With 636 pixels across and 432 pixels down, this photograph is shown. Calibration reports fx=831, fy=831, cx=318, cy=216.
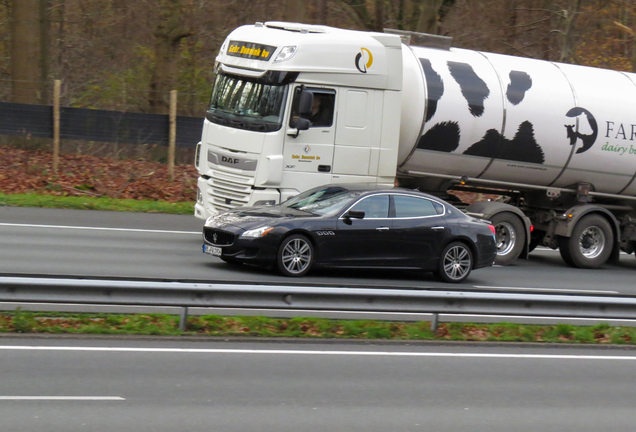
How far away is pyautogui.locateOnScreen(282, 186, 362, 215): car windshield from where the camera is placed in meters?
12.9

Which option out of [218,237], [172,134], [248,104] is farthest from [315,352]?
[172,134]

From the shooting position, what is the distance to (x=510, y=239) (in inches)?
633

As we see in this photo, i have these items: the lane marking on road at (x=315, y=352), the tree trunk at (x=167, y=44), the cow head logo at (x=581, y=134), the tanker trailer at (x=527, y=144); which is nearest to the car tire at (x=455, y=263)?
the tanker trailer at (x=527, y=144)

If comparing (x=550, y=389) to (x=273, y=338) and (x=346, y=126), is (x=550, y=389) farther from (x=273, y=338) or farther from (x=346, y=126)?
(x=346, y=126)

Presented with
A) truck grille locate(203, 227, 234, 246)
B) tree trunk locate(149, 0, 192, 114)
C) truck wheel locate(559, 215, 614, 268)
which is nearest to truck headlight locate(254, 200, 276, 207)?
truck grille locate(203, 227, 234, 246)

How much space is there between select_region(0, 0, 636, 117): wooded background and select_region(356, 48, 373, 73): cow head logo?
32.9 feet

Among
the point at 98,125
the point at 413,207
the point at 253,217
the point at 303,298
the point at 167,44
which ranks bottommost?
the point at 303,298

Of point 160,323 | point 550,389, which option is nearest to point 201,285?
point 160,323

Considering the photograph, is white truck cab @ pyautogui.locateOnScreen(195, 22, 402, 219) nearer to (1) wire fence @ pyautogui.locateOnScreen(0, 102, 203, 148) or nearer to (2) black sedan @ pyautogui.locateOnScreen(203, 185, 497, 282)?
(2) black sedan @ pyautogui.locateOnScreen(203, 185, 497, 282)

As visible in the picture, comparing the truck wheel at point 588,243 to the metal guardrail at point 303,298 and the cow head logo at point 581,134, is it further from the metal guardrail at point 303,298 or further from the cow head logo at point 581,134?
the metal guardrail at point 303,298

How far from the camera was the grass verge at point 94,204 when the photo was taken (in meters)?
18.5

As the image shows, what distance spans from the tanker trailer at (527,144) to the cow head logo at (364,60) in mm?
797

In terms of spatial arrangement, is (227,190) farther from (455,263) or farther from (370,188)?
(455,263)

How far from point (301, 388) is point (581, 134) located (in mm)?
10693
